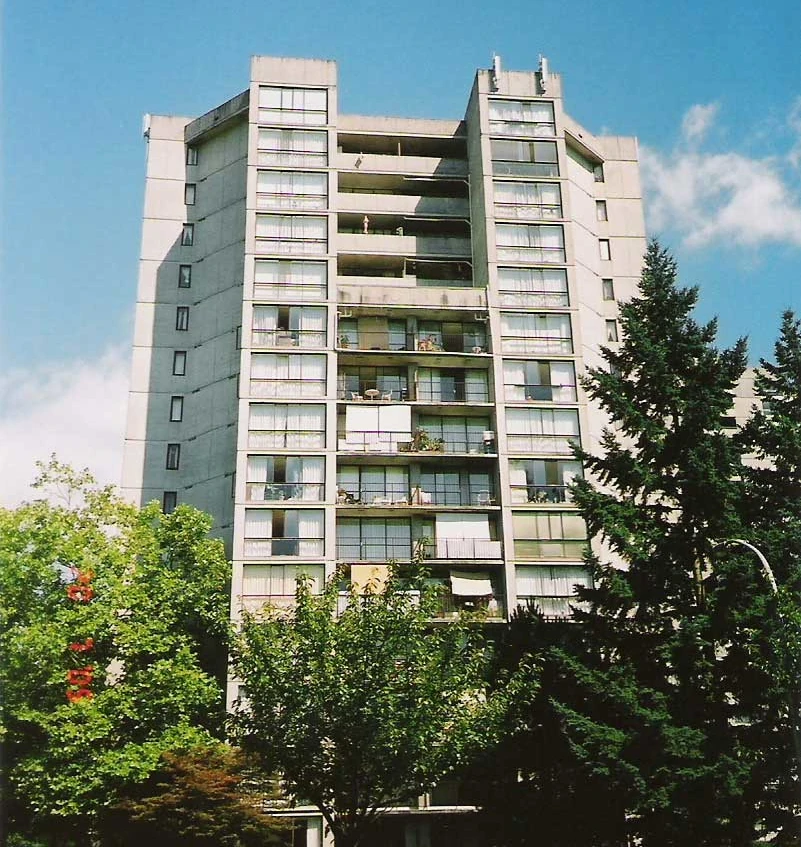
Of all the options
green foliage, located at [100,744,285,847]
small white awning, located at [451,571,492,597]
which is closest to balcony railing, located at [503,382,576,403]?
small white awning, located at [451,571,492,597]

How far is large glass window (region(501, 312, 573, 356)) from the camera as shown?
51812 mm

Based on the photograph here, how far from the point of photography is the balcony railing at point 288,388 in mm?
49000

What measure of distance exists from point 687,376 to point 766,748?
41.2ft

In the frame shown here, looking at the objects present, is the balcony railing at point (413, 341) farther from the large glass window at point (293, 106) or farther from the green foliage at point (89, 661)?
the green foliage at point (89, 661)

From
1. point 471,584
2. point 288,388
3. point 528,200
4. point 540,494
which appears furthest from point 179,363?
point 528,200

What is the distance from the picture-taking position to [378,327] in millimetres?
52312

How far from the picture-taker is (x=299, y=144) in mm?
54688

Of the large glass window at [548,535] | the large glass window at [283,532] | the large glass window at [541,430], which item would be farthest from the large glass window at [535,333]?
the large glass window at [283,532]

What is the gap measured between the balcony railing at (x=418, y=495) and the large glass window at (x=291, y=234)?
13.5 m

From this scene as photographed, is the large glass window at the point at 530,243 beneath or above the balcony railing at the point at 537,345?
above

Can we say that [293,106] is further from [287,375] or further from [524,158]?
[287,375]

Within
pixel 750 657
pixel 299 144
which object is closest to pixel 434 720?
pixel 750 657

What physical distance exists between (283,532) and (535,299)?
18928mm

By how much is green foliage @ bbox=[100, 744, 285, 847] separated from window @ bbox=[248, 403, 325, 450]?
58.6ft
